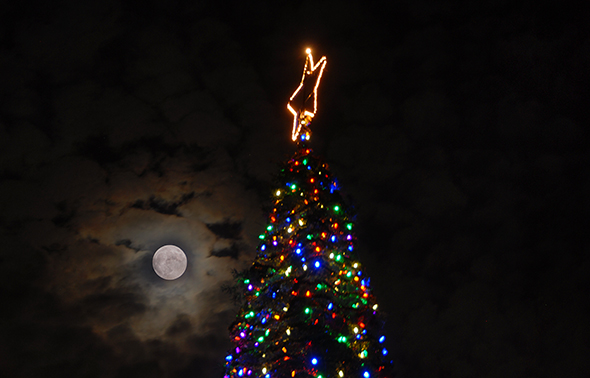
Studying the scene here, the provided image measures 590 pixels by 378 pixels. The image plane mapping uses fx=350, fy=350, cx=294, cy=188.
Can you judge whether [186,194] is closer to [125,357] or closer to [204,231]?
[204,231]

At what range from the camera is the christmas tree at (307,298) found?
380 centimetres

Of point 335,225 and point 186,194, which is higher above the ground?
point 186,194

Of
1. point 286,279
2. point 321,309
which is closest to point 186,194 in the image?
point 286,279

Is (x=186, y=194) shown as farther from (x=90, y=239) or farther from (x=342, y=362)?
(x=342, y=362)

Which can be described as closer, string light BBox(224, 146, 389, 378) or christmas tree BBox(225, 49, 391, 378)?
christmas tree BBox(225, 49, 391, 378)

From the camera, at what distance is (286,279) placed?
435cm

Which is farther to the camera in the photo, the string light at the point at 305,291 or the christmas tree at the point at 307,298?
the string light at the point at 305,291

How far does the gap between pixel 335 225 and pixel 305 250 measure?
584 millimetres

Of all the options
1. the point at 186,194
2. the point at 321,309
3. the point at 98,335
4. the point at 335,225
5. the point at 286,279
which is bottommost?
the point at 321,309

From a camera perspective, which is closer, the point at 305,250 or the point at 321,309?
the point at 321,309

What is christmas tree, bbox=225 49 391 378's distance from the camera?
3799 mm

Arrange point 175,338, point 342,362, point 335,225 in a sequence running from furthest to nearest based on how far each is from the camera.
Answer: point 175,338
point 335,225
point 342,362

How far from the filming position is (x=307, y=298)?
13.2 ft

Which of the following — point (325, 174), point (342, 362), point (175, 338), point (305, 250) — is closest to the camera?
point (342, 362)
